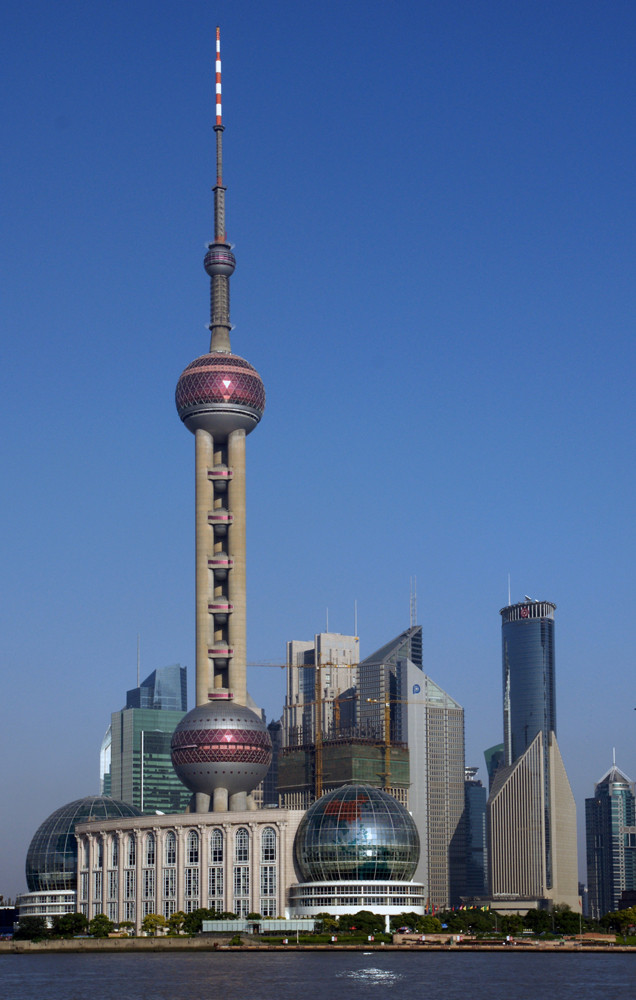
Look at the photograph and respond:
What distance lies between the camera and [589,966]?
538ft

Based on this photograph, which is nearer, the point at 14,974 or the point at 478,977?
the point at 478,977

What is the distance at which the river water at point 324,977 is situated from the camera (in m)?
128

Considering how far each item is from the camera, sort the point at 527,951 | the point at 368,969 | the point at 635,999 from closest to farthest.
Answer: the point at 635,999, the point at 368,969, the point at 527,951

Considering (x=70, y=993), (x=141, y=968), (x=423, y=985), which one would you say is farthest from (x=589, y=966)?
(x=70, y=993)

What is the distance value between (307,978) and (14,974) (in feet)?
127

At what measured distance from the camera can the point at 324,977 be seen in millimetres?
146375

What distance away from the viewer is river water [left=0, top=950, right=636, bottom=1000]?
12769cm

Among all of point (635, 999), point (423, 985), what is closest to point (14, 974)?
point (423, 985)

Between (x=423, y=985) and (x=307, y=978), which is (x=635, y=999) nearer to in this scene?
(x=423, y=985)

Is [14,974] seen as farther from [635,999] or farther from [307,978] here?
[635,999]

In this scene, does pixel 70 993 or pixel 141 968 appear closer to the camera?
pixel 70 993

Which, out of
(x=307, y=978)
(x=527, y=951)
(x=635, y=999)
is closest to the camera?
(x=635, y=999)

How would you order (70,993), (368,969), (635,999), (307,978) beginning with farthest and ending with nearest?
(368,969) → (307,978) → (70,993) → (635,999)

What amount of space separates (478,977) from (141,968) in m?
41.2
